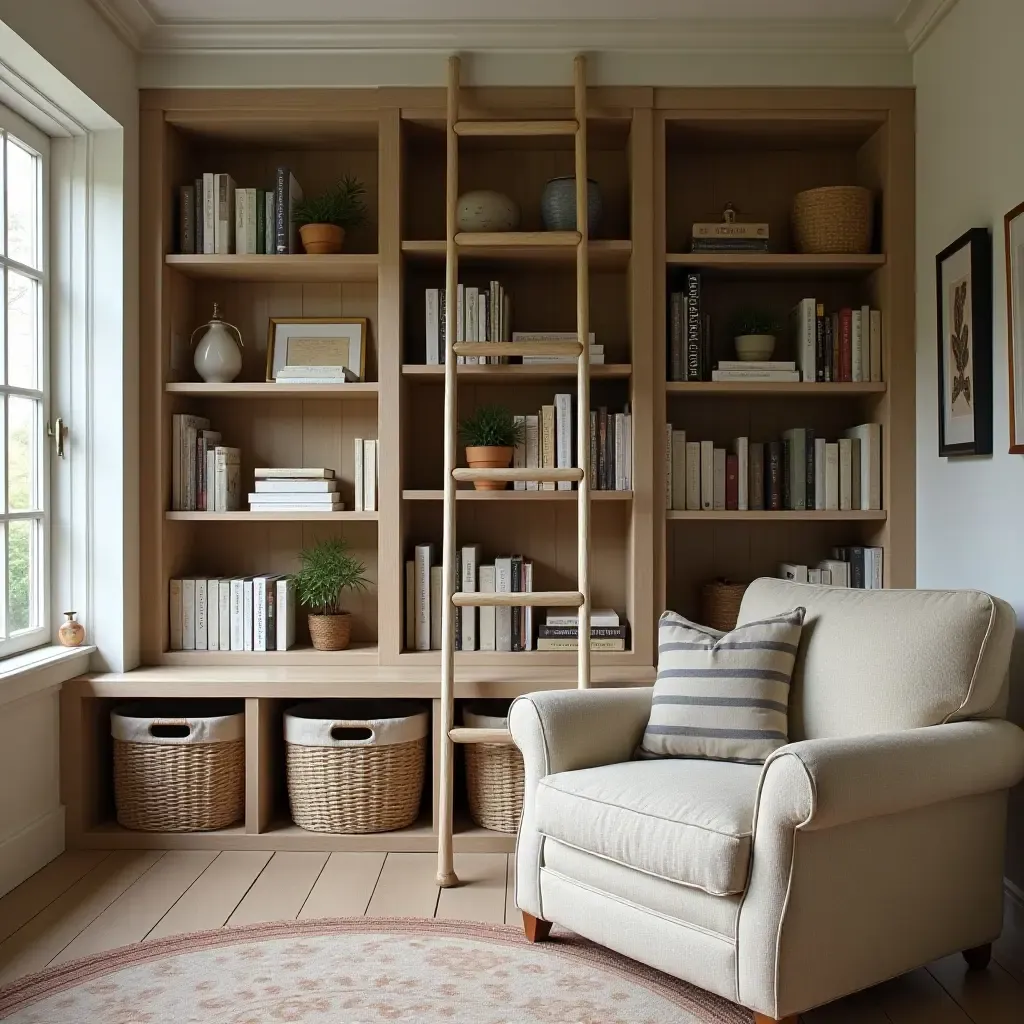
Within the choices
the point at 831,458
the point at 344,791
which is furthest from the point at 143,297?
the point at 831,458

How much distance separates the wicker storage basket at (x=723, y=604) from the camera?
3.51m

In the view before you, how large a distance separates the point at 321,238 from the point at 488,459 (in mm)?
897

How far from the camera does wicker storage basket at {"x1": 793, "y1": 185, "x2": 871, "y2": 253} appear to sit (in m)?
3.39

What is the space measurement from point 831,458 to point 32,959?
263cm

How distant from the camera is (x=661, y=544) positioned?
11.2 ft

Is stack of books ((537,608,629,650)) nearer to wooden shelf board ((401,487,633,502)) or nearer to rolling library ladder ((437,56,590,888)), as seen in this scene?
rolling library ladder ((437,56,590,888))

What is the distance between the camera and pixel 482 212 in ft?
11.1

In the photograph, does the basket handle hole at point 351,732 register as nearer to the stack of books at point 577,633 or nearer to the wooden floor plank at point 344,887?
the wooden floor plank at point 344,887

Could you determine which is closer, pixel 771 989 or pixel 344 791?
pixel 771 989

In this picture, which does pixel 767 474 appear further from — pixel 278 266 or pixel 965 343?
pixel 278 266

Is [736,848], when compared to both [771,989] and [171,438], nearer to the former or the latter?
[771,989]

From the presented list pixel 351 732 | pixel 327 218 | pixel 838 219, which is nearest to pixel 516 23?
pixel 327 218

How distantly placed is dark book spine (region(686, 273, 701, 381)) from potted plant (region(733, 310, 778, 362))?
18 centimetres

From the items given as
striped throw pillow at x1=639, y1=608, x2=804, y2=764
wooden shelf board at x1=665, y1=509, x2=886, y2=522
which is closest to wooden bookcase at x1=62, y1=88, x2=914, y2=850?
wooden shelf board at x1=665, y1=509, x2=886, y2=522
